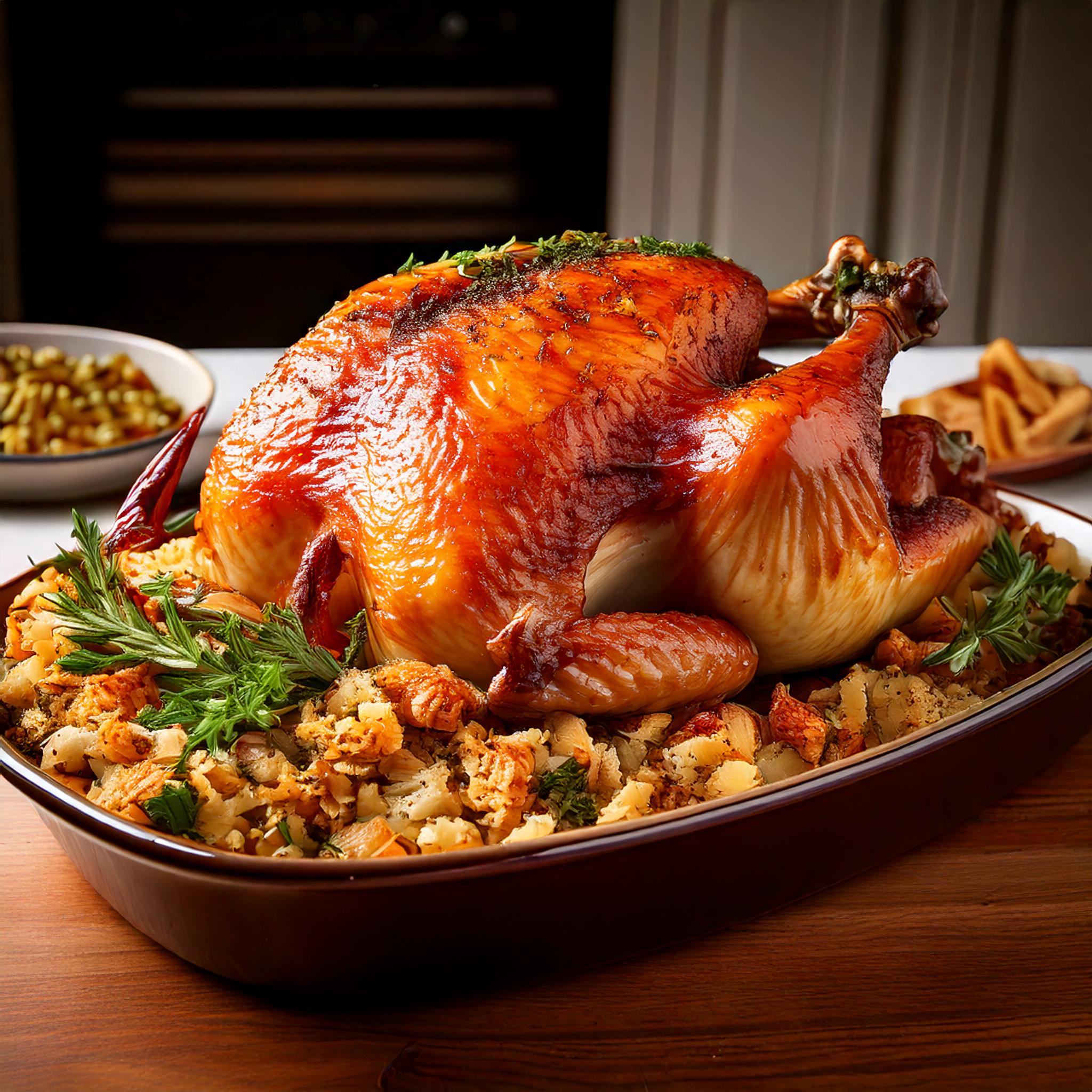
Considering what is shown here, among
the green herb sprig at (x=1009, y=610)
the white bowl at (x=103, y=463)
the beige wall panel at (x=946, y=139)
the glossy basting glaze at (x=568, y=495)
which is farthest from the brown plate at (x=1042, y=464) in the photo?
the beige wall panel at (x=946, y=139)

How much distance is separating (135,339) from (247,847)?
1.53m

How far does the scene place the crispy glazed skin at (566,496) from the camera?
96 cm

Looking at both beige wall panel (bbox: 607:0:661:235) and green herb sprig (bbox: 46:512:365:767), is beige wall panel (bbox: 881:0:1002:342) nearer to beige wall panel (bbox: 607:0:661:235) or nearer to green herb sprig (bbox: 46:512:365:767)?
beige wall panel (bbox: 607:0:661:235)

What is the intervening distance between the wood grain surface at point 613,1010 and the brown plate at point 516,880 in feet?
0.04

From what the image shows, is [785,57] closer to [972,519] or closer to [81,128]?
[81,128]

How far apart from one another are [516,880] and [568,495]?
356 mm

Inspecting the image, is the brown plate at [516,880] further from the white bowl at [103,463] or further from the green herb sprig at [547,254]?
the white bowl at [103,463]

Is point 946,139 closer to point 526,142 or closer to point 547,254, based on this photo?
point 526,142

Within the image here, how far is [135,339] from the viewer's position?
6.97ft

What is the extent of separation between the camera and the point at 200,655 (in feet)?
3.14

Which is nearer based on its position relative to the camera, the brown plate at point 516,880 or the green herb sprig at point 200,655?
the brown plate at point 516,880

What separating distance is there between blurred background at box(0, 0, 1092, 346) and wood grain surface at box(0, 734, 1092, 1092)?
3187 mm

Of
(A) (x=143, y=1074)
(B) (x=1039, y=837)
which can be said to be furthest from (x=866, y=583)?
(A) (x=143, y=1074)

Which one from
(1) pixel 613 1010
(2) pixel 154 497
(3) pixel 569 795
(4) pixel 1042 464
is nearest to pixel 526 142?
(4) pixel 1042 464
